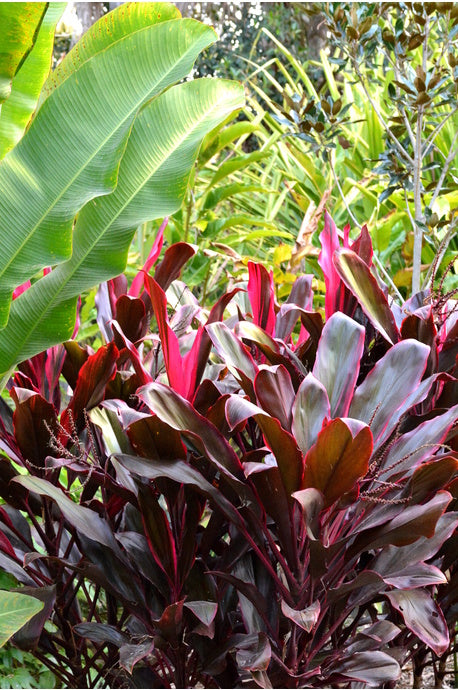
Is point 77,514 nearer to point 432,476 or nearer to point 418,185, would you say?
point 432,476

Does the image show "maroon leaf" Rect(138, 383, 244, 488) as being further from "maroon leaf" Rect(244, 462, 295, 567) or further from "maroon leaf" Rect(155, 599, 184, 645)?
"maroon leaf" Rect(155, 599, 184, 645)

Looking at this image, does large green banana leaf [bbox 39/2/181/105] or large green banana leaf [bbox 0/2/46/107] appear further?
large green banana leaf [bbox 39/2/181/105]

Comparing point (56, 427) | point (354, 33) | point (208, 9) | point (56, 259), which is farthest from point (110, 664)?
point (208, 9)

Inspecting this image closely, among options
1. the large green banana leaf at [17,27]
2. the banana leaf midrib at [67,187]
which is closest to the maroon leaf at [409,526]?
the banana leaf midrib at [67,187]

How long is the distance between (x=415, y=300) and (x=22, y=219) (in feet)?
2.37

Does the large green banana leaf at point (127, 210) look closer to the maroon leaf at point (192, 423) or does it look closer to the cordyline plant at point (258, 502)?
the cordyline plant at point (258, 502)

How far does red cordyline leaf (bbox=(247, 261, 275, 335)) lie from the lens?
49.6 inches

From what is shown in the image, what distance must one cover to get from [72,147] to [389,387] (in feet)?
1.80

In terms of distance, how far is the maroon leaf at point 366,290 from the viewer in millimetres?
1096

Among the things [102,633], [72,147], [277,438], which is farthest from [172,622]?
[72,147]

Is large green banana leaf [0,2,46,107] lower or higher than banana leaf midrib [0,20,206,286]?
higher

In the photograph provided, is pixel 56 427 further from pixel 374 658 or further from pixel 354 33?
pixel 354 33

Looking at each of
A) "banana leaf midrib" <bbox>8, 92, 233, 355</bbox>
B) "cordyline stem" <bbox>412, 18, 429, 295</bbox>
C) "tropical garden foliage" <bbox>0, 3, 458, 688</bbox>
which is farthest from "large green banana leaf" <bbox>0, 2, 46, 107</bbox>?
"cordyline stem" <bbox>412, 18, 429, 295</bbox>

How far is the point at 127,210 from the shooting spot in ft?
3.83
